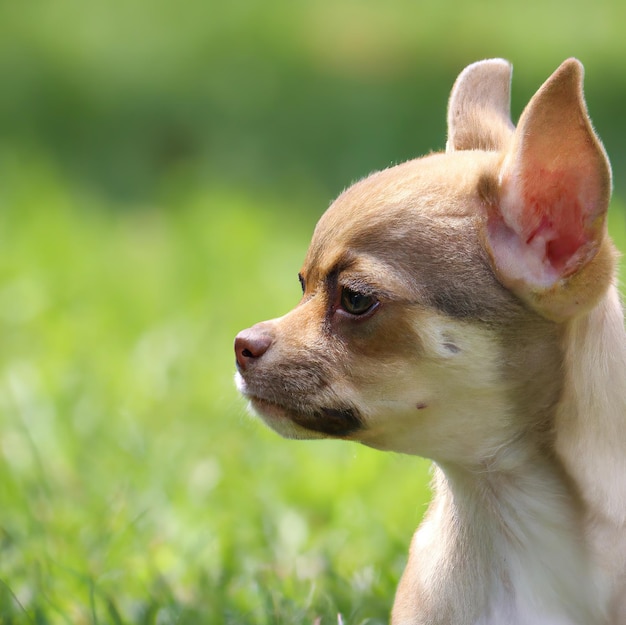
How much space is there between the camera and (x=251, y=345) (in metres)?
3.15

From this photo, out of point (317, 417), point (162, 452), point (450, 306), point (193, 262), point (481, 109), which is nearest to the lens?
point (450, 306)

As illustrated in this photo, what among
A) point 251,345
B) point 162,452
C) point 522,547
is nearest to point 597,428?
point 522,547

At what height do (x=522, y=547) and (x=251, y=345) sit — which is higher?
(x=251, y=345)

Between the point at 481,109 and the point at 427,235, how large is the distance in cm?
73

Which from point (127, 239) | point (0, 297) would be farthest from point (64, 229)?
point (0, 297)

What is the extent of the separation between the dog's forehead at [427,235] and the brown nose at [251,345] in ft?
0.69

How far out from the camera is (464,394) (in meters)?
3.04

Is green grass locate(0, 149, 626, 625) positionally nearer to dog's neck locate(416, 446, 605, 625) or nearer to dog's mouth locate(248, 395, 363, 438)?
dog's neck locate(416, 446, 605, 625)

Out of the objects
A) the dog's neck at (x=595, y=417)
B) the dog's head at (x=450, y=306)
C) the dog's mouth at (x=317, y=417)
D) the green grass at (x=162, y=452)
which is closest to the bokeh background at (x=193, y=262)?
the green grass at (x=162, y=452)

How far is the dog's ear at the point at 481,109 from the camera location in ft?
11.6

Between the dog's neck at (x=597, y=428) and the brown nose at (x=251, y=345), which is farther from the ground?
the brown nose at (x=251, y=345)

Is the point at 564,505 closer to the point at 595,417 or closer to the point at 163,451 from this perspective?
the point at 595,417

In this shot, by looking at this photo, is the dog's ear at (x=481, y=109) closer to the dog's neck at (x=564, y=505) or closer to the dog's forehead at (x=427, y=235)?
the dog's forehead at (x=427, y=235)

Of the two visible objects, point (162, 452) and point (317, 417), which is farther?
point (162, 452)
